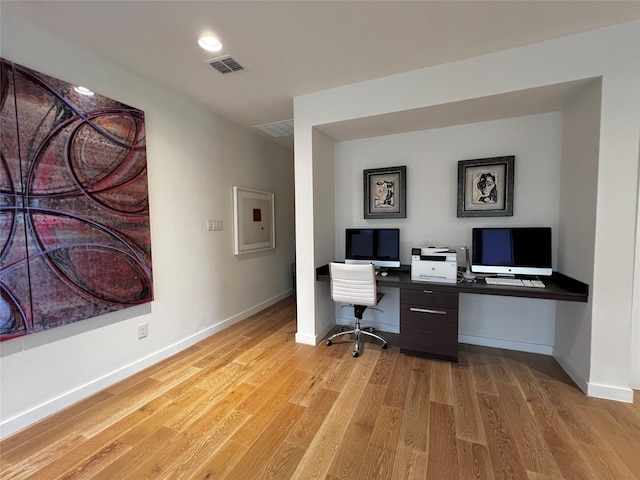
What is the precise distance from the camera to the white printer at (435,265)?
262cm

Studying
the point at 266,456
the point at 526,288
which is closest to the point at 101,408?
the point at 266,456

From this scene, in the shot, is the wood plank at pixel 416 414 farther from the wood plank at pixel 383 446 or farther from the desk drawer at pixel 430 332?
the desk drawer at pixel 430 332

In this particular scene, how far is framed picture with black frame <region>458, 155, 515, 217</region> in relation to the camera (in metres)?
2.80

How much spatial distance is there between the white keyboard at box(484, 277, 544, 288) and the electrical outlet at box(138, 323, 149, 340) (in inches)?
122

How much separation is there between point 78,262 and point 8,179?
65 cm

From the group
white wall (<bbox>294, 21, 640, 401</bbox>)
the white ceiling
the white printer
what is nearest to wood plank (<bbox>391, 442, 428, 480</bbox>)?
the white printer

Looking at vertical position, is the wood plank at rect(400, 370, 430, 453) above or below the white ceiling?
below

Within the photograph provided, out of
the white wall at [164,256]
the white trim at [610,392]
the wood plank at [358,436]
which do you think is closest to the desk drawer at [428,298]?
the wood plank at [358,436]

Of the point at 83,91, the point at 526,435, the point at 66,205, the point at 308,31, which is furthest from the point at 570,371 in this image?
the point at 83,91

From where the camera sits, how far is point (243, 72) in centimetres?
244

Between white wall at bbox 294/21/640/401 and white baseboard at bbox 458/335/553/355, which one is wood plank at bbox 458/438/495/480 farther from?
white baseboard at bbox 458/335/553/355

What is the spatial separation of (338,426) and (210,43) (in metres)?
2.81

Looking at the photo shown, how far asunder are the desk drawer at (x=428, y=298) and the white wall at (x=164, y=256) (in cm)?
218

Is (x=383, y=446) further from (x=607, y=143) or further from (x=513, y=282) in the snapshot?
(x=607, y=143)
